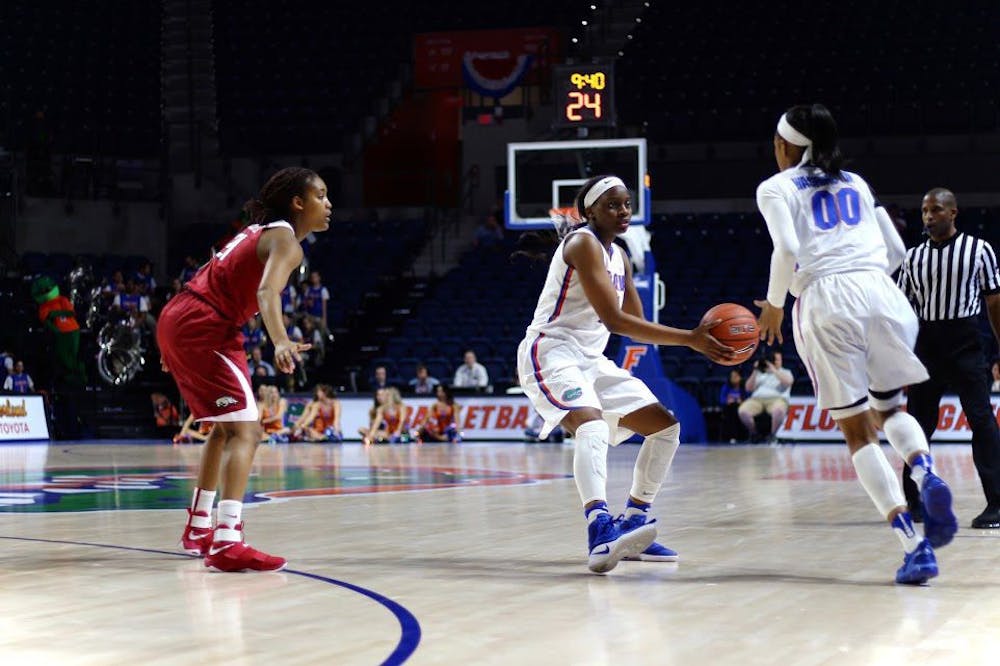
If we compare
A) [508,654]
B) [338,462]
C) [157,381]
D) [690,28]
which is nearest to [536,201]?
[338,462]

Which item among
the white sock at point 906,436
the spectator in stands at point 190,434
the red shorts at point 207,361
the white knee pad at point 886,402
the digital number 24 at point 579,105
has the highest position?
the digital number 24 at point 579,105

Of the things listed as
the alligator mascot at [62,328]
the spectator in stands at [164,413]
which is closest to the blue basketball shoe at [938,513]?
the spectator in stands at [164,413]

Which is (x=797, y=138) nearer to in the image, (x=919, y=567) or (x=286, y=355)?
(x=919, y=567)

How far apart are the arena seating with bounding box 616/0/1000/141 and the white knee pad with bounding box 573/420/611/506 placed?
20175 mm

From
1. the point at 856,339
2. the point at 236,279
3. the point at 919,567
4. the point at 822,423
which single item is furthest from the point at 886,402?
the point at 822,423

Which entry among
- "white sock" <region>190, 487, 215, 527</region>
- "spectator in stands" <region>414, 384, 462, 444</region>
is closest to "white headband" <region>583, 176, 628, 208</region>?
"white sock" <region>190, 487, 215, 527</region>

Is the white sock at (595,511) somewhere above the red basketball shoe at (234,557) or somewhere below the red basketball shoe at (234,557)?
above

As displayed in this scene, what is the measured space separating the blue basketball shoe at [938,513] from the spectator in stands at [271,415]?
15162 mm

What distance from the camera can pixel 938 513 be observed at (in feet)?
15.5

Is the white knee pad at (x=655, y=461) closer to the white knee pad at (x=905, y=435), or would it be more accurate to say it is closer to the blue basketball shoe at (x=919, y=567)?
the white knee pad at (x=905, y=435)

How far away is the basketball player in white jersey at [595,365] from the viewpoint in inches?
218

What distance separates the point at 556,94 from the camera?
18719 mm

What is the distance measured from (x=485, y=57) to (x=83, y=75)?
7.88 metres

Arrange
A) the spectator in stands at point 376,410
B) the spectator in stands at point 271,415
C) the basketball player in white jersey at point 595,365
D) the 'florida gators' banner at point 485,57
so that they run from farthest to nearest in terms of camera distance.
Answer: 1. the 'florida gators' banner at point 485,57
2. the spectator in stands at point 271,415
3. the spectator in stands at point 376,410
4. the basketball player in white jersey at point 595,365
